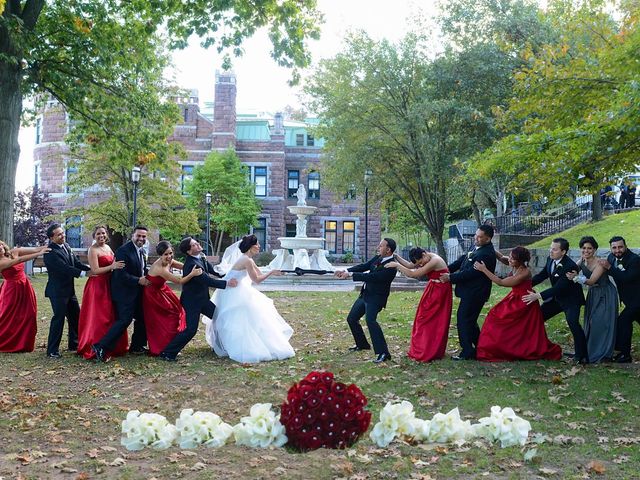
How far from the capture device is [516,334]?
9719 mm

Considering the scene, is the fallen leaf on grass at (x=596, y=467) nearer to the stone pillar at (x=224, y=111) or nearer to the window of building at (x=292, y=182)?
the stone pillar at (x=224, y=111)

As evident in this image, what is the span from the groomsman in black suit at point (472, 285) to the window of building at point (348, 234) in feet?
127

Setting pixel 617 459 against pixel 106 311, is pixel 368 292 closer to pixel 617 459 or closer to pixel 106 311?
pixel 106 311

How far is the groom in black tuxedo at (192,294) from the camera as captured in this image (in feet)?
33.3

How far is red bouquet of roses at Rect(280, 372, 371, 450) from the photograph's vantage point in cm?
410

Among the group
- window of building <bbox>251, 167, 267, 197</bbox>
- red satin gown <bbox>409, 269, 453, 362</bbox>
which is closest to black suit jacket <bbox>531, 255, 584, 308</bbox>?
red satin gown <bbox>409, 269, 453, 362</bbox>

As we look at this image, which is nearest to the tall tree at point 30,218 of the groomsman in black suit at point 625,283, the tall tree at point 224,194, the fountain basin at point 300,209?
the tall tree at point 224,194

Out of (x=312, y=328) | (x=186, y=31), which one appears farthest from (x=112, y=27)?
(x=312, y=328)

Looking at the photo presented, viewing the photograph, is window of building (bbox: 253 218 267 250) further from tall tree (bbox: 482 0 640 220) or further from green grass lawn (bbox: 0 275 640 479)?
green grass lawn (bbox: 0 275 640 479)

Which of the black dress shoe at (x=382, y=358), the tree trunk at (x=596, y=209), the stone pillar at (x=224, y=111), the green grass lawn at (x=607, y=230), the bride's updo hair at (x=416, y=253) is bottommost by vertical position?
the black dress shoe at (x=382, y=358)

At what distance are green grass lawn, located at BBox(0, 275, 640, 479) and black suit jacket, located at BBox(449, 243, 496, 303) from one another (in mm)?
1048

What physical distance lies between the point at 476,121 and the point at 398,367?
17155 millimetres

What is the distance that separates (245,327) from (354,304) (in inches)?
69.2

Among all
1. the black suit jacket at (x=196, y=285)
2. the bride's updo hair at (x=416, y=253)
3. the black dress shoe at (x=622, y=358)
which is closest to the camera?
the black dress shoe at (x=622, y=358)
